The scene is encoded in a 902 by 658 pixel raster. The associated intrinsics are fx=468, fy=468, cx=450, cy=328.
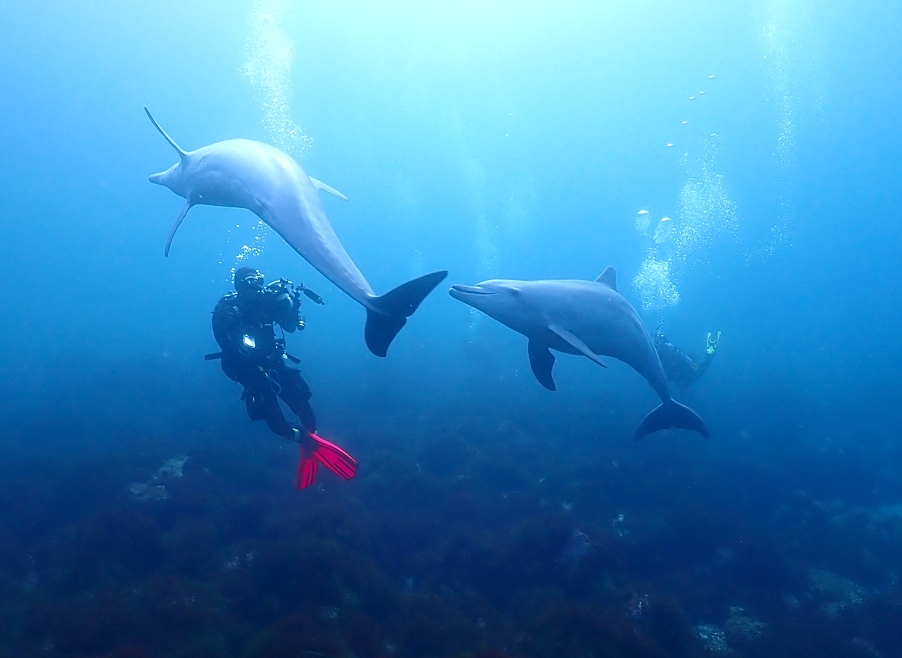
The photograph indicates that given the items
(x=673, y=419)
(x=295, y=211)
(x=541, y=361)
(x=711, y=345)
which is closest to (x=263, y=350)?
(x=295, y=211)

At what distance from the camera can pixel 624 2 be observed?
51.1 m

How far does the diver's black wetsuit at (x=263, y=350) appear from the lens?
6.79 meters

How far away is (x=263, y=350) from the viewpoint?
23.0 feet

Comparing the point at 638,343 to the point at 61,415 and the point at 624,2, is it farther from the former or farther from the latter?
the point at 624,2

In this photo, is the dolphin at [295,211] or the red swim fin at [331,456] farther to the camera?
the red swim fin at [331,456]

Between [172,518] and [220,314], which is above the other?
[220,314]

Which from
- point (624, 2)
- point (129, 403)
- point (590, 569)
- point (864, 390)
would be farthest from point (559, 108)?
point (590, 569)

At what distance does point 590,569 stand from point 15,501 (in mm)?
14372

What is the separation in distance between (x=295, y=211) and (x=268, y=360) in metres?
3.76

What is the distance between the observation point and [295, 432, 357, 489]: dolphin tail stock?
22.8ft

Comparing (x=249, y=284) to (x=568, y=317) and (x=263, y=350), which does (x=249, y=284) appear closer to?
(x=263, y=350)

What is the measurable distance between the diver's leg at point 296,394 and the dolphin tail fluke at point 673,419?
Result: 20.5 ft

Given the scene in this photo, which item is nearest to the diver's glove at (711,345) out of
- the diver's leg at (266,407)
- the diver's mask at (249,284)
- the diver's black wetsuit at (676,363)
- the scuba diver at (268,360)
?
the diver's black wetsuit at (676,363)

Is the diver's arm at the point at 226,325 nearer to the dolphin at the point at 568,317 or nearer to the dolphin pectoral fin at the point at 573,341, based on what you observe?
the dolphin at the point at 568,317
